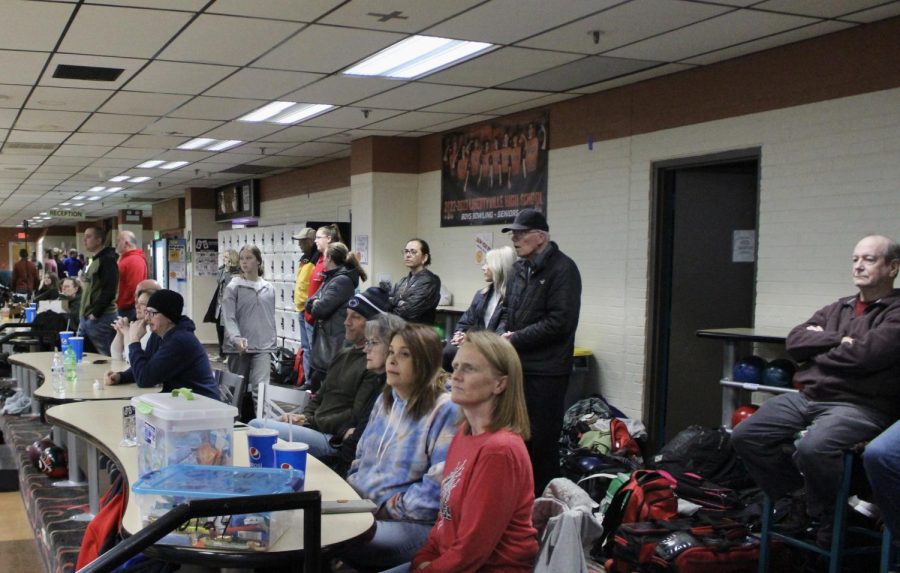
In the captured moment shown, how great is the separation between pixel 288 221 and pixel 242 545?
11.7 meters

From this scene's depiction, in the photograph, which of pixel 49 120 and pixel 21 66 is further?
pixel 49 120

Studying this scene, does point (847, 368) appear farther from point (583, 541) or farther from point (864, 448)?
point (583, 541)

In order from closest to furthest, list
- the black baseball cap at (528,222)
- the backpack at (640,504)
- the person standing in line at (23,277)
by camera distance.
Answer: the backpack at (640,504), the black baseball cap at (528,222), the person standing in line at (23,277)

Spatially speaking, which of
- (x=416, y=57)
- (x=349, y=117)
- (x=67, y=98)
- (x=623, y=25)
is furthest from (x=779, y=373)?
(x=67, y=98)

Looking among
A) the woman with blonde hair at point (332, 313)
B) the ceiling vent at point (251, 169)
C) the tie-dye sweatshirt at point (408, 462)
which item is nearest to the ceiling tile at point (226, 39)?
the woman with blonde hair at point (332, 313)

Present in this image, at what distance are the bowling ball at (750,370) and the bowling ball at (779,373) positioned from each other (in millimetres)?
39

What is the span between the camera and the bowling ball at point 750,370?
509 cm

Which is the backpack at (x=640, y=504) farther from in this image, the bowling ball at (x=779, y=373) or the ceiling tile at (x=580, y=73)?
the ceiling tile at (x=580, y=73)

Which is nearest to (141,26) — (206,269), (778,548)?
(778,548)

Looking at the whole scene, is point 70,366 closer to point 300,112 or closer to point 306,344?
point 300,112

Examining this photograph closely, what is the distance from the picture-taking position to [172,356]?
4469mm

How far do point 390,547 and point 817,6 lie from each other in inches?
146

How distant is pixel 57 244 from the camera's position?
33.5 meters

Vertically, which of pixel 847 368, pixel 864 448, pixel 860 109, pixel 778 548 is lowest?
pixel 778 548
